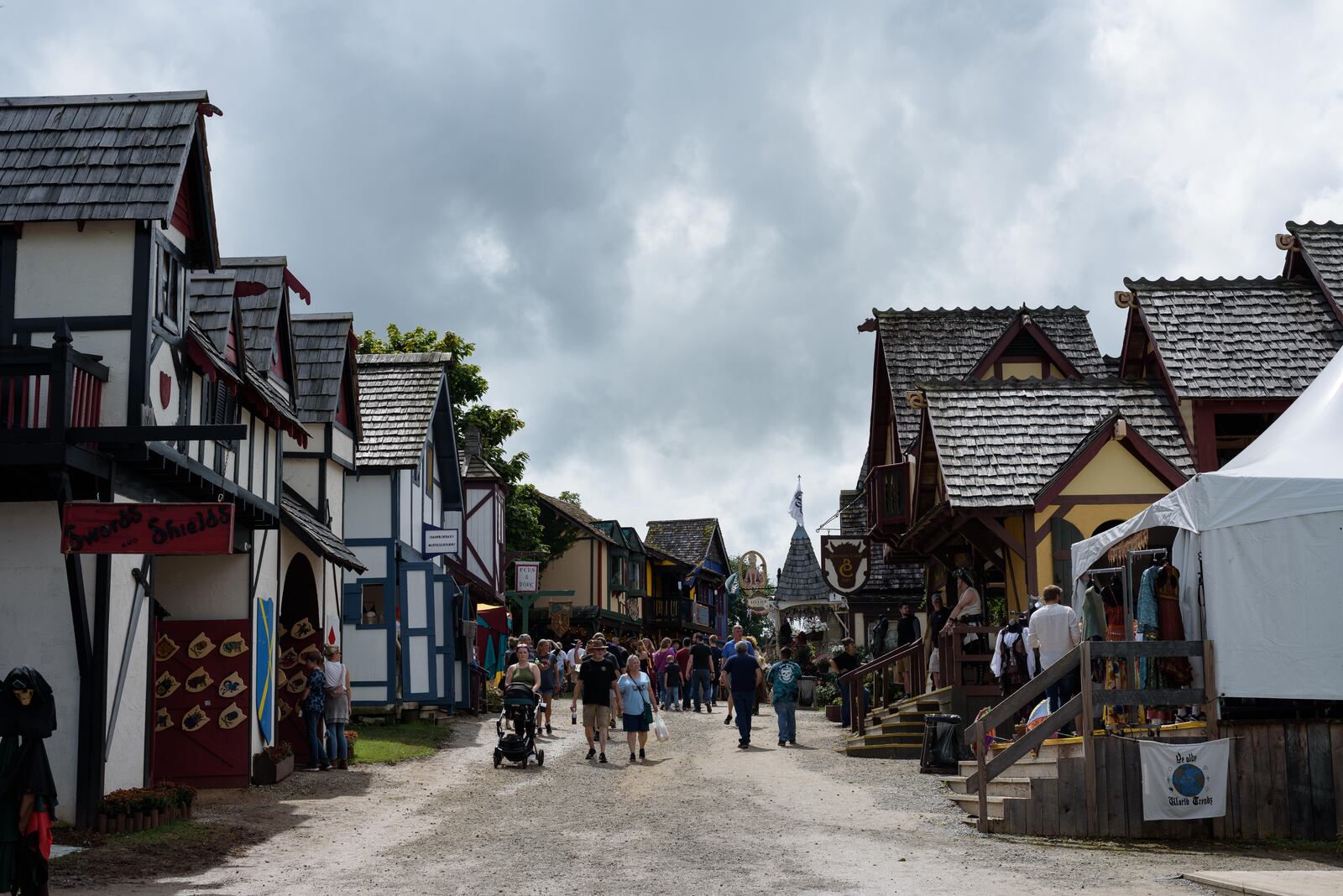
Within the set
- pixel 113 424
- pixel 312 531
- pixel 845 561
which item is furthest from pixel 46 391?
pixel 845 561

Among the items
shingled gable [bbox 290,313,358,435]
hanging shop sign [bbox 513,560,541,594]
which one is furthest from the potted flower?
hanging shop sign [bbox 513,560,541,594]

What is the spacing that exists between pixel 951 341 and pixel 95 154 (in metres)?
17.8

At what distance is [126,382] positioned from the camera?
13.5m

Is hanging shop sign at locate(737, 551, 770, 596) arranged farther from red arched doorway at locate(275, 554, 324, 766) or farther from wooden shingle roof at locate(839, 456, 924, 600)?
red arched doorway at locate(275, 554, 324, 766)

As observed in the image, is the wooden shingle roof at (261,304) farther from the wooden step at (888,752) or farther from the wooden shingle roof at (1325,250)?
the wooden shingle roof at (1325,250)

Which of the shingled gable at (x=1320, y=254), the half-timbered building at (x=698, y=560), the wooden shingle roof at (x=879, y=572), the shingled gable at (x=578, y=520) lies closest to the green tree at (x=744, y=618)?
the half-timbered building at (x=698, y=560)

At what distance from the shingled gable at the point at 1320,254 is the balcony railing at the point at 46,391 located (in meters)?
18.5

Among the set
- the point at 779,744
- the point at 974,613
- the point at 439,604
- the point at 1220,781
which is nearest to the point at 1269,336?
the point at 974,613

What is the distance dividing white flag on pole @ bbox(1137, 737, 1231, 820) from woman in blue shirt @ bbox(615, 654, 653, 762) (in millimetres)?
8593

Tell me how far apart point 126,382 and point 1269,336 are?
1709 centimetres

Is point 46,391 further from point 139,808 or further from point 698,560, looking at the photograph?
point 698,560

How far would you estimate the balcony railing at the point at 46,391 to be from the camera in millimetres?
12094

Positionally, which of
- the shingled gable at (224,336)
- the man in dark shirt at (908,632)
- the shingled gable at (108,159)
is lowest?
the man in dark shirt at (908,632)

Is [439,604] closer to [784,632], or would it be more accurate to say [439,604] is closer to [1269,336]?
[1269,336]
